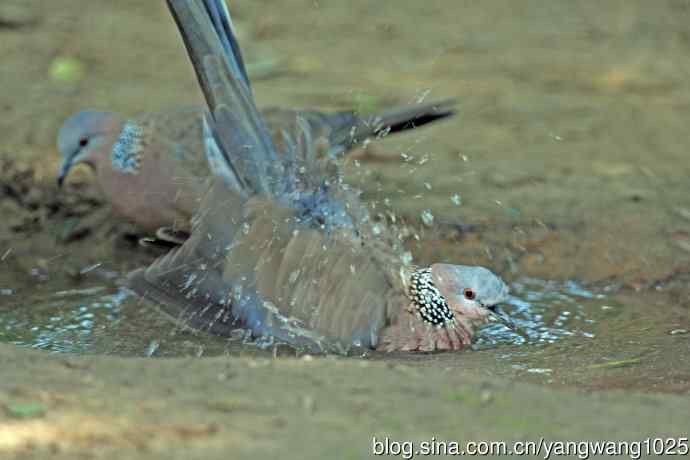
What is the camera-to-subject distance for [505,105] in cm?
760

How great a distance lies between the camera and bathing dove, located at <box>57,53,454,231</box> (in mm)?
6262

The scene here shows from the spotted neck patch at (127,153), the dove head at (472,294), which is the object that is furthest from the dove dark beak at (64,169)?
the dove head at (472,294)

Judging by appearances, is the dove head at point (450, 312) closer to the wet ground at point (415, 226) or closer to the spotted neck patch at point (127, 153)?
A: the wet ground at point (415, 226)

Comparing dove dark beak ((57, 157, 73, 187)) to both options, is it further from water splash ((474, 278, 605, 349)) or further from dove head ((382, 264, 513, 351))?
water splash ((474, 278, 605, 349))

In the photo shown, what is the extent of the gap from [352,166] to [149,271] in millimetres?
1820

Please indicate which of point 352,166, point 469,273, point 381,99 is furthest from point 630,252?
point 381,99

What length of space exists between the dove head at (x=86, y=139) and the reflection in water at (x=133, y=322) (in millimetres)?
1105

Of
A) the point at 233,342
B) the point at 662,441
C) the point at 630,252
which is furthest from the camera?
the point at 630,252

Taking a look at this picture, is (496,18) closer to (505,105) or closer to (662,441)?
(505,105)

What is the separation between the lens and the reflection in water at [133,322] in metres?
4.96

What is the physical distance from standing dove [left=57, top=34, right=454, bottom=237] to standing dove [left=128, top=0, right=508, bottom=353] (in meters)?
0.80

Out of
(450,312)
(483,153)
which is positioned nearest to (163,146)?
(483,153)

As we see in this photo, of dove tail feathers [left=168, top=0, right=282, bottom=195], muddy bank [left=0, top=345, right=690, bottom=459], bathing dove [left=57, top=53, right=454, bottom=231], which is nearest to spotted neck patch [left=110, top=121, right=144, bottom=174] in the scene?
bathing dove [left=57, top=53, right=454, bottom=231]

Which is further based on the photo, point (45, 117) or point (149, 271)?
point (45, 117)
